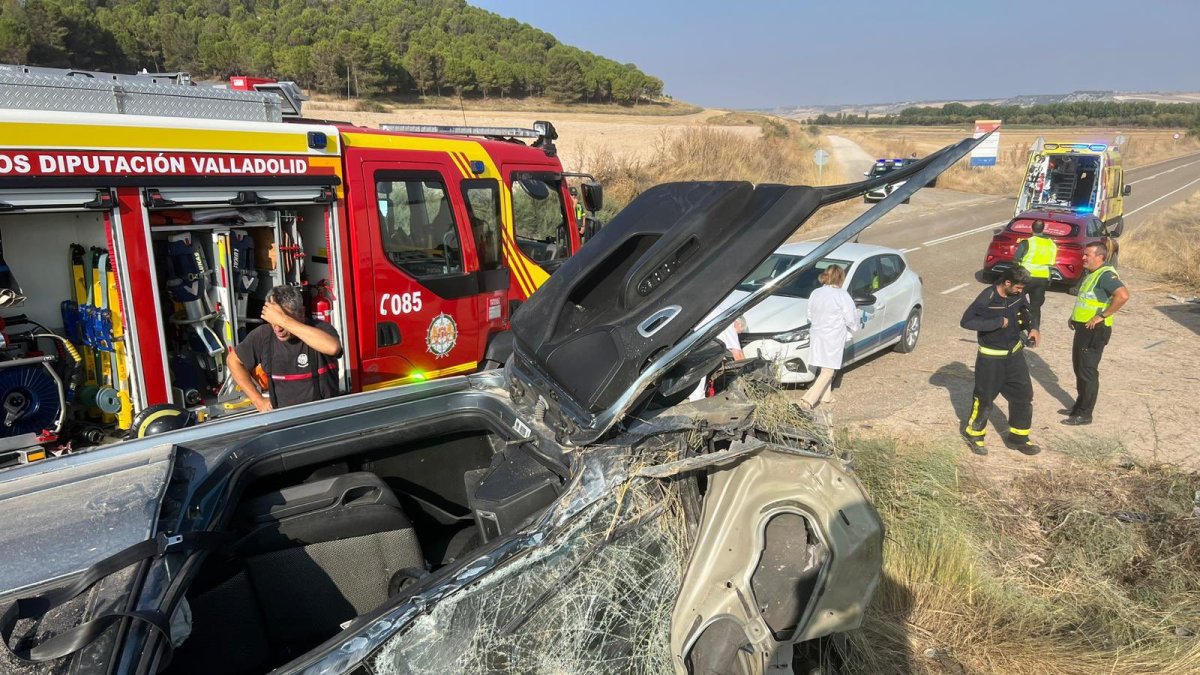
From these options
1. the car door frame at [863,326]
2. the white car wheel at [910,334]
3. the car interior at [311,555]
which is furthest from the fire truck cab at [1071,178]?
the car interior at [311,555]

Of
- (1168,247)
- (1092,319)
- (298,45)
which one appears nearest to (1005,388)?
(1092,319)

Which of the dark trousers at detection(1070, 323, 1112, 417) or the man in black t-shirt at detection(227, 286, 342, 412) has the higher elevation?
the man in black t-shirt at detection(227, 286, 342, 412)

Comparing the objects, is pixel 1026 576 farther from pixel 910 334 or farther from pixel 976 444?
pixel 910 334

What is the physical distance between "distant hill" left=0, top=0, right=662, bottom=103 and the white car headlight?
13104 mm

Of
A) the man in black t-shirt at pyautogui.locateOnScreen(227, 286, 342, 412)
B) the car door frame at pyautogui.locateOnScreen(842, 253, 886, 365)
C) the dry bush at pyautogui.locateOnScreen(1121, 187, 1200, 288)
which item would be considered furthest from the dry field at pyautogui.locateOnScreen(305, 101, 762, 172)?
the man in black t-shirt at pyautogui.locateOnScreen(227, 286, 342, 412)

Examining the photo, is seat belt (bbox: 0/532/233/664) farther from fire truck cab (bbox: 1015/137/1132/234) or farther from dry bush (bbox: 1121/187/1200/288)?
fire truck cab (bbox: 1015/137/1132/234)

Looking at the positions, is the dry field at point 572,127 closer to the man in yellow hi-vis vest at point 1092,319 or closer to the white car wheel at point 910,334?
the white car wheel at point 910,334

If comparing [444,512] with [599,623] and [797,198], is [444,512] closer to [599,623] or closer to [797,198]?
[599,623]

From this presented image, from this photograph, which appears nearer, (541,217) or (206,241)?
(206,241)

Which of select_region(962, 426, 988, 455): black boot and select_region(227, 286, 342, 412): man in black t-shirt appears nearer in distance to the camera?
select_region(227, 286, 342, 412): man in black t-shirt

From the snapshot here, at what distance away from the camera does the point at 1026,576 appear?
13.2ft

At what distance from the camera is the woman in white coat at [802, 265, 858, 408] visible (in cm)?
701

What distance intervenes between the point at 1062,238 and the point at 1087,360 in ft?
25.9

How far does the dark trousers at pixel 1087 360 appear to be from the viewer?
705cm
